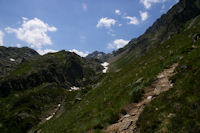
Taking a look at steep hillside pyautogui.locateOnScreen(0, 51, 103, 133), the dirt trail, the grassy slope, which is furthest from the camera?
steep hillside pyautogui.locateOnScreen(0, 51, 103, 133)

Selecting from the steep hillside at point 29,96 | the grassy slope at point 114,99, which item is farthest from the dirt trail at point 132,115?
the steep hillside at point 29,96

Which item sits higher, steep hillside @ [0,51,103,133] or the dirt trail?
steep hillside @ [0,51,103,133]

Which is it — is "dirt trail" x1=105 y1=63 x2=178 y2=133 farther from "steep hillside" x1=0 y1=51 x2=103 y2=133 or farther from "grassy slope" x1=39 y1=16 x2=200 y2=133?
"steep hillside" x1=0 y1=51 x2=103 y2=133

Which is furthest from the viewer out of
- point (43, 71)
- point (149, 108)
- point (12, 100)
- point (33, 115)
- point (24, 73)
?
point (43, 71)

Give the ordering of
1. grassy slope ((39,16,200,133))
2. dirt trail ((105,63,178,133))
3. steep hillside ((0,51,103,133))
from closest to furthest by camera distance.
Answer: dirt trail ((105,63,178,133)) → grassy slope ((39,16,200,133)) → steep hillside ((0,51,103,133))

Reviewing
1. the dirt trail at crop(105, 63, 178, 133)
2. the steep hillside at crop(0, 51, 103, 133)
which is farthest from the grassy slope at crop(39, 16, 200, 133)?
the steep hillside at crop(0, 51, 103, 133)

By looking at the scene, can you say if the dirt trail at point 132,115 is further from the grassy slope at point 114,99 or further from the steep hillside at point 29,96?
the steep hillside at point 29,96

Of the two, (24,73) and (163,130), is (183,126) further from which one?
(24,73)

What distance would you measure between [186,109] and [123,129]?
135 inches

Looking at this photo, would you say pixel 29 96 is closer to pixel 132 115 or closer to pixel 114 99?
pixel 114 99

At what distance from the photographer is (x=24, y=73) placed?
6624 inches

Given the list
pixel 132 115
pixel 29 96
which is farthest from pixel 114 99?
pixel 29 96

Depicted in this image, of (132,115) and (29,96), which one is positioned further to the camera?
(29,96)

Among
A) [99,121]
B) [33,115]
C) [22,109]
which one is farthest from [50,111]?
[99,121]
